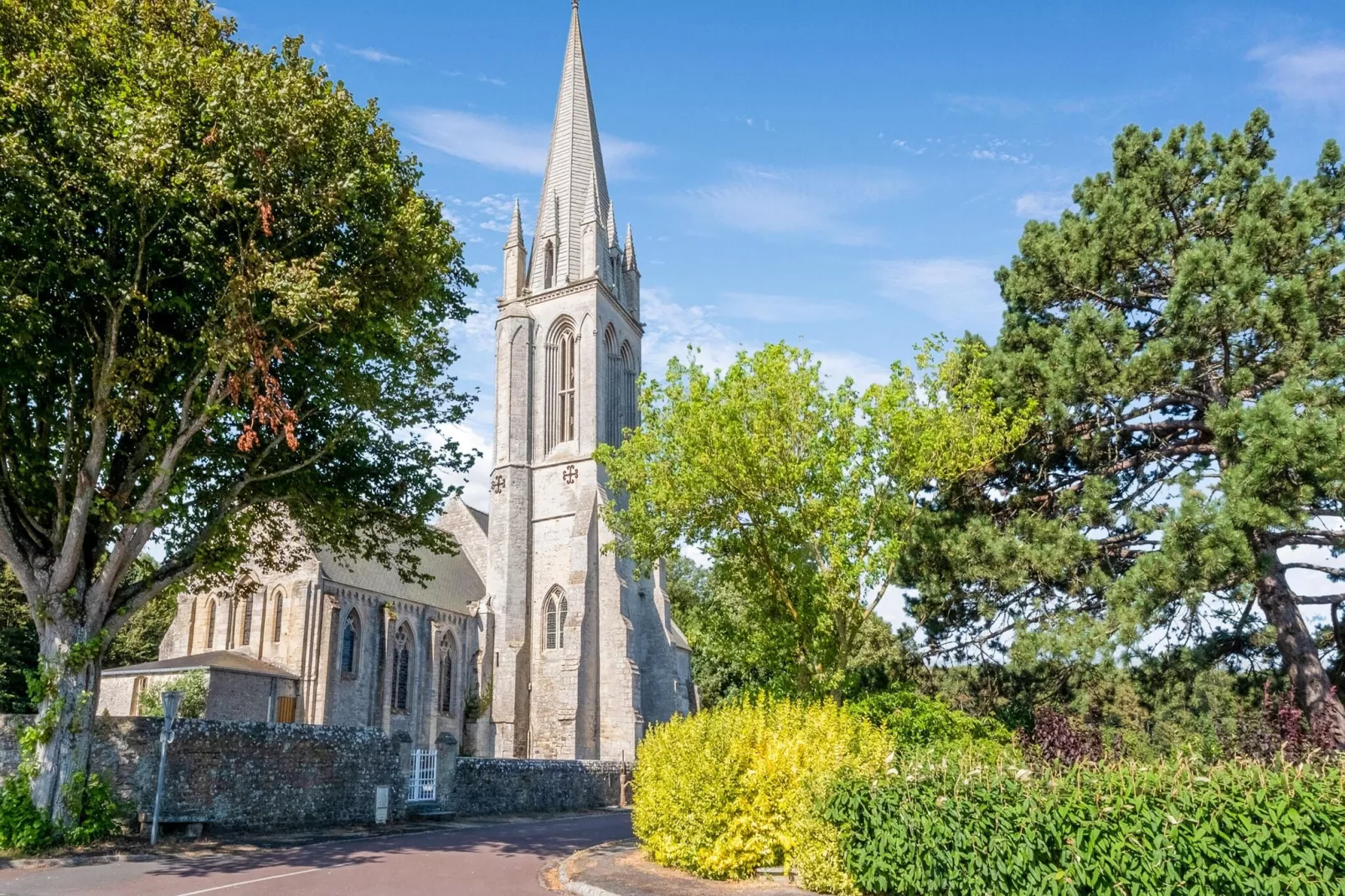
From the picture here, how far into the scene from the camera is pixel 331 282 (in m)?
14.6

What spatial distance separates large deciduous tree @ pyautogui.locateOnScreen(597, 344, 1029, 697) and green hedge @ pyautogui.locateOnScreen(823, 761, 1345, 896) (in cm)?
748

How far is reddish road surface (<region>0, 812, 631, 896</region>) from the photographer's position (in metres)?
10.8

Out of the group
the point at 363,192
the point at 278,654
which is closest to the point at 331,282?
the point at 363,192

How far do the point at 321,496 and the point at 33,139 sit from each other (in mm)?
7222

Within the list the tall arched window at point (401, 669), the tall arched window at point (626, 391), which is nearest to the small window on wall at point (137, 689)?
the tall arched window at point (401, 669)

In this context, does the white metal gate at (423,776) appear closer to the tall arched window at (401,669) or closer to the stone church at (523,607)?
the stone church at (523,607)

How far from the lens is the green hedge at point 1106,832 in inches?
267

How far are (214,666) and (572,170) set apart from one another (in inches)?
1169

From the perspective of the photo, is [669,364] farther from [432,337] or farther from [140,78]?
[140,78]

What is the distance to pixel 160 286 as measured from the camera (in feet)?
48.3

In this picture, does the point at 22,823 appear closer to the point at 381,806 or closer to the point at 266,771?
the point at 266,771

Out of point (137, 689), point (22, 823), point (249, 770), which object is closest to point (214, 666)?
point (137, 689)

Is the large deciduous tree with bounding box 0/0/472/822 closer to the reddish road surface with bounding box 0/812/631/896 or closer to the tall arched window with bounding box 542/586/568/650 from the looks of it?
the reddish road surface with bounding box 0/812/631/896

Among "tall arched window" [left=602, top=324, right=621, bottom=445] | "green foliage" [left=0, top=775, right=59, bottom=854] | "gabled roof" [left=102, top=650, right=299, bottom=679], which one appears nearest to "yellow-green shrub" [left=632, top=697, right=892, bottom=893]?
"green foliage" [left=0, top=775, right=59, bottom=854]
